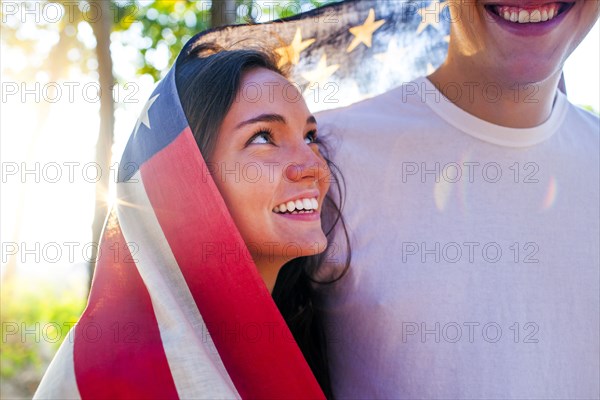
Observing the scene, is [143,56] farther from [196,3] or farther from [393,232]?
[393,232]

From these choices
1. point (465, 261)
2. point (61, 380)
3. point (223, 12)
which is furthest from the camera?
point (223, 12)

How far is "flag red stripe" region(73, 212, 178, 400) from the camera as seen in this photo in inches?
59.9

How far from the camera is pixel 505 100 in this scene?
2207mm

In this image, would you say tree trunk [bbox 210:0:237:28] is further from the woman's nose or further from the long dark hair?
the woman's nose

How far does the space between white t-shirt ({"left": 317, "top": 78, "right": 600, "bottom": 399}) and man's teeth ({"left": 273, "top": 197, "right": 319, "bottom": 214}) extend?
242 millimetres

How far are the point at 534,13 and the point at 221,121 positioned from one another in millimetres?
965

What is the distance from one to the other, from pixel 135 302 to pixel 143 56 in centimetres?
411

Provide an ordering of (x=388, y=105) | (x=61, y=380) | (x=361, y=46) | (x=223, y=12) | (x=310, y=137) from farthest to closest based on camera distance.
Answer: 1. (x=223, y=12)
2. (x=361, y=46)
3. (x=388, y=105)
4. (x=310, y=137)
5. (x=61, y=380)

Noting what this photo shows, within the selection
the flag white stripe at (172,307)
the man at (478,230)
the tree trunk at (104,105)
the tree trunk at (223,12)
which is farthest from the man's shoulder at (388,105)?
the tree trunk at (104,105)

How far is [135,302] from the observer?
170cm

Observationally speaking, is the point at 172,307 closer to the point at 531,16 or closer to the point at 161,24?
the point at 531,16

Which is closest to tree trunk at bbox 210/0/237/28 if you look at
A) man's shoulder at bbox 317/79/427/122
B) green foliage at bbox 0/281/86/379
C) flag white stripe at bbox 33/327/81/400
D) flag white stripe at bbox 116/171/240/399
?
man's shoulder at bbox 317/79/427/122

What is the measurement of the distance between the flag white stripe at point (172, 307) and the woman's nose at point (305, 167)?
0.38 metres

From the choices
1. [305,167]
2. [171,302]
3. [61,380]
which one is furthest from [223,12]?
[61,380]
